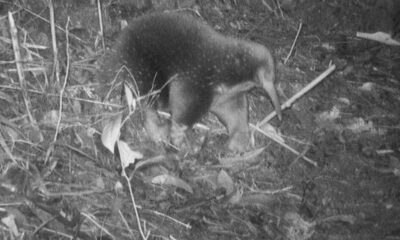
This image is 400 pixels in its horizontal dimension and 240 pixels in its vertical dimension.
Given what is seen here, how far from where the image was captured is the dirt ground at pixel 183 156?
2.61m

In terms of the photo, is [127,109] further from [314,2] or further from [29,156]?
[314,2]

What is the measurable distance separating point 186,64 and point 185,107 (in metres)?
0.23

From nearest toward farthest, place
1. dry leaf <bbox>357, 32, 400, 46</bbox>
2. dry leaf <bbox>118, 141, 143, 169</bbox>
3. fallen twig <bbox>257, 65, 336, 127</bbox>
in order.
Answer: dry leaf <bbox>118, 141, 143, 169</bbox> → fallen twig <bbox>257, 65, 336, 127</bbox> → dry leaf <bbox>357, 32, 400, 46</bbox>

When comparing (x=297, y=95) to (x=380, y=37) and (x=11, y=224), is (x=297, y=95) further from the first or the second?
(x=11, y=224)

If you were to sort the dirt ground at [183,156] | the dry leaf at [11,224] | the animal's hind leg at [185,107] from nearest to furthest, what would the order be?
the dry leaf at [11,224]
the dirt ground at [183,156]
the animal's hind leg at [185,107]

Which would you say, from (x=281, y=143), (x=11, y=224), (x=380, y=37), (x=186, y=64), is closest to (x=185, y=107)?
(x=186, y=64)

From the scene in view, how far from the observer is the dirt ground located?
8.57 feet

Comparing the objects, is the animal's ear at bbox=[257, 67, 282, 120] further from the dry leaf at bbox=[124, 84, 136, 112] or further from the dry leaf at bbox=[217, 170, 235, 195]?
the dry leaf at bbox=[124, 84, 136, 112]

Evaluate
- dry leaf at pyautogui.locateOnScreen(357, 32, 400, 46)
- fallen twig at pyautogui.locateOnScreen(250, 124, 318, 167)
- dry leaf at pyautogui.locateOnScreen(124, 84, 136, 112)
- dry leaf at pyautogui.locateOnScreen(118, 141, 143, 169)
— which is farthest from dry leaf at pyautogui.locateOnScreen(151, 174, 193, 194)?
dry leaf at pyautogui.locateOnScreen(357, 32, 400, 46)

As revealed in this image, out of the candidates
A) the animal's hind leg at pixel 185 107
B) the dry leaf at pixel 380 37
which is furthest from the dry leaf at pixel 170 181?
the dry leaf at pixel 380 37

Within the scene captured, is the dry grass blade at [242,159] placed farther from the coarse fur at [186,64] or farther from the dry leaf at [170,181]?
the dry leaf at [170,181]

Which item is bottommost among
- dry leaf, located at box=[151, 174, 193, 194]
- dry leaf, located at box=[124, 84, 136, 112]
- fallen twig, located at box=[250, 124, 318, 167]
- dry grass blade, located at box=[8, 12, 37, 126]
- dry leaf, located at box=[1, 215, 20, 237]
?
fallen twig, located at box=[250, 124, 318, 167]

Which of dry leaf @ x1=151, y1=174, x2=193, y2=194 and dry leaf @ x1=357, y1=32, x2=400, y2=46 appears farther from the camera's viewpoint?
dry leaf @ x1=357, y1=32, x2=400, y2=46

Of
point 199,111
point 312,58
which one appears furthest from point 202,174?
point 312,58
